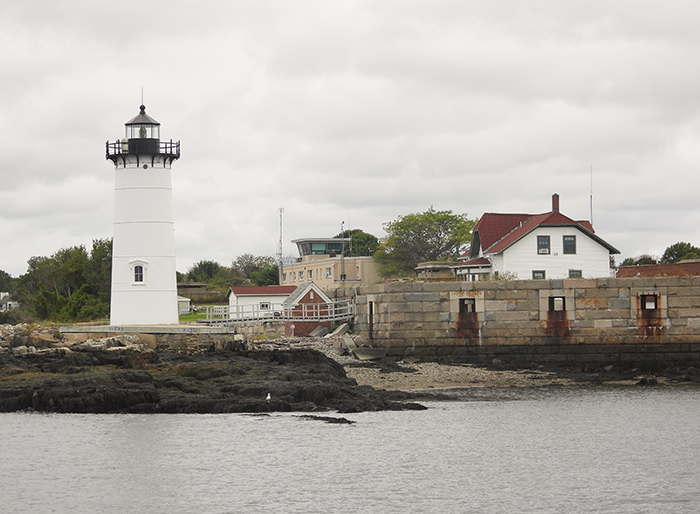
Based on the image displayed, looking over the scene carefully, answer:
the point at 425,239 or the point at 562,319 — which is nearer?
the point at 562,319

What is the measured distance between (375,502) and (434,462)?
10.9ft

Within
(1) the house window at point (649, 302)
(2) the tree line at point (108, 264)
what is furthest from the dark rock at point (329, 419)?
(2) the tree line at point (108, 264)

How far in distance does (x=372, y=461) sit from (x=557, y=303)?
49.0 ft

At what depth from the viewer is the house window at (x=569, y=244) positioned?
134 ft

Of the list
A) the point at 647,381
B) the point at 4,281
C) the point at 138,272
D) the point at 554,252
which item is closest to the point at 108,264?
the point at 138,272

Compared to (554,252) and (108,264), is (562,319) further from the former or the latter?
(108,264)

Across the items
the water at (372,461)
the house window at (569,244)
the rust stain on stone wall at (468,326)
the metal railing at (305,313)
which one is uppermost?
the house window at (569,244)

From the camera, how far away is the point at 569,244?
40938 mm

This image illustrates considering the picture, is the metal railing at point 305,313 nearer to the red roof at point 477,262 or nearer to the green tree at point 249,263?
the red roof at point 477,262

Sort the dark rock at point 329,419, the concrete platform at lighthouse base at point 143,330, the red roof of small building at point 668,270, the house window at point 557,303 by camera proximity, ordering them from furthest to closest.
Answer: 1. the concrete platform at lighthouse base at point 143,330
2. the red roof of small building at point 668,270
3. the house window at point 557,303
4. the dark rock at point 329,419

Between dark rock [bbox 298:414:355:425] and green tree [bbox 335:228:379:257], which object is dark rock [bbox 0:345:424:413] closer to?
dark rock [bbox 298:414:355:425]

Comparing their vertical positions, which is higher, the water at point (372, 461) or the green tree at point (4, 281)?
the green tree at point (4, 281)

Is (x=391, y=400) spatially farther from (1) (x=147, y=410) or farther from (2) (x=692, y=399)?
(2) (x=692, y=399)

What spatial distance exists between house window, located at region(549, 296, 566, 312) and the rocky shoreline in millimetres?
2122
